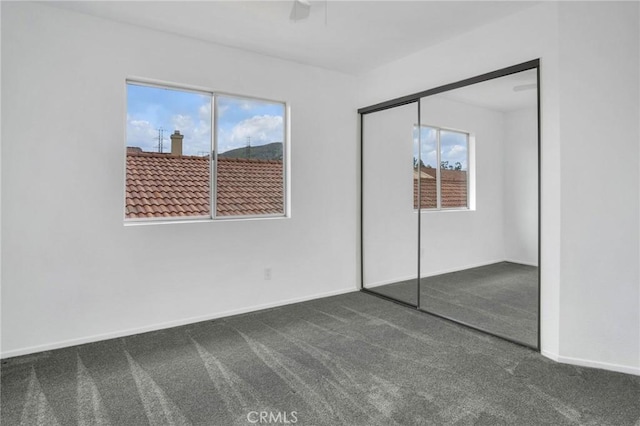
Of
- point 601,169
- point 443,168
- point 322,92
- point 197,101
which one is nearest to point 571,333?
point 601,169

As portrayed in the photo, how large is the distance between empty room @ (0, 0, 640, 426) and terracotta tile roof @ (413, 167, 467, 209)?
21 mm

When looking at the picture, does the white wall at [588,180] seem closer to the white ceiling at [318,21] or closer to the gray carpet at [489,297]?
the gray carpet at [489,297]

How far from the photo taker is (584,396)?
218 cm

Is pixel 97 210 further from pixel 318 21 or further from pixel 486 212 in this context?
pixel 486 212

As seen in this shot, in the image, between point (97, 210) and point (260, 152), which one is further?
point (260, 152)

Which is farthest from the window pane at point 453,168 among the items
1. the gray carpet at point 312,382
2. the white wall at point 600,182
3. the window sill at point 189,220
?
the window sill at point 189,220

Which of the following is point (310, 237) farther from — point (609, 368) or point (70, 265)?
point (609, 368)

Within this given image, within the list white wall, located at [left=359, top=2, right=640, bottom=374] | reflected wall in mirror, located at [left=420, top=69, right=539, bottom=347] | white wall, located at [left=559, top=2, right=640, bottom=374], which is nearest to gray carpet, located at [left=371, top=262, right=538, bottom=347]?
reflected wall in mirror, located at [left=420, top=69, right=539, bottom=347]

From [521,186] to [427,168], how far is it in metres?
0.99

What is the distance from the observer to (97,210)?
9.96 ft

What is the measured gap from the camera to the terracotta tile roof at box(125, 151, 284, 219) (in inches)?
131

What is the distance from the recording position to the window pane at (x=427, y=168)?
3730 millimetres

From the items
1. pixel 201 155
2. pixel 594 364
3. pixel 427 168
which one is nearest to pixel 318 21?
pixel 201 155

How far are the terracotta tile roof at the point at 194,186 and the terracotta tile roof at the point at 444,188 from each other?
1498 mm
